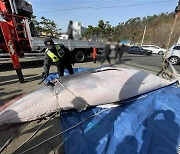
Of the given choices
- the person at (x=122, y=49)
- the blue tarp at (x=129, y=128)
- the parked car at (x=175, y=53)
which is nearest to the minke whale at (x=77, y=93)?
the blue tarp at (x=129, y=128)

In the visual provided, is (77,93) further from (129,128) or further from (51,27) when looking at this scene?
(51,27)

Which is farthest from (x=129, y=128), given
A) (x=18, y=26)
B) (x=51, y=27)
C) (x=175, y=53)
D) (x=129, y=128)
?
(x=175, y=53)

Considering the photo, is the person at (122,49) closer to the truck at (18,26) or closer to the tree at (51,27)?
the tree at (51,27)

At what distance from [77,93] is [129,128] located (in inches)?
42.5

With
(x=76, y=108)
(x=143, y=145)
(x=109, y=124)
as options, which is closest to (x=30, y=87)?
(x=76, y=108)

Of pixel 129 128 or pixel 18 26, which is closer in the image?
pixel 129 128

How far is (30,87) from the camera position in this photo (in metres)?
5.57

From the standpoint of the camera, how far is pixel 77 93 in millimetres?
2865

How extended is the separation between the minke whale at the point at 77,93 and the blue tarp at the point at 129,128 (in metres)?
0.30

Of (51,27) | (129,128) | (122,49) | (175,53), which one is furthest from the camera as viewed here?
(175,53)

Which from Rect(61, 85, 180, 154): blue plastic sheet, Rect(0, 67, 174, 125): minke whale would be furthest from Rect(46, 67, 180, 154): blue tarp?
Rect(0, 67, 174, 125): minke whale

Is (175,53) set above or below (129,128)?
below

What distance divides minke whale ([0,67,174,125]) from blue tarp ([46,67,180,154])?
11.6 inches

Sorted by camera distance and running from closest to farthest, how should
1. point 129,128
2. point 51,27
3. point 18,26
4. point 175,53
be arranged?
point 51,27 → point 129,128 → point 18,26 → point 175,53
